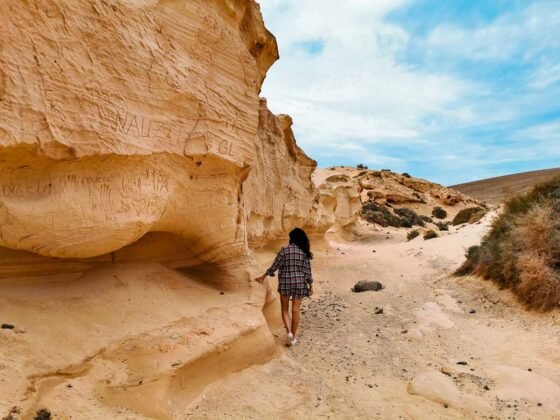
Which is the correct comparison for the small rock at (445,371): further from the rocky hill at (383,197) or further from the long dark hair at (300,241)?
the rocky hill at (383,197)

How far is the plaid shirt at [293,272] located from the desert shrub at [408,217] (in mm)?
17323

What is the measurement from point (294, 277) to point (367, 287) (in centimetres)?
297

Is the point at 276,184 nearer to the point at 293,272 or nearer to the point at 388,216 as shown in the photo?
the point at 293,272

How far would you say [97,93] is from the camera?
344 centimetres

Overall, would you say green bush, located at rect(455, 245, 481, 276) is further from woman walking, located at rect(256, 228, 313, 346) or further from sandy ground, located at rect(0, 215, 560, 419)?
woman walking, located at rect(256, 228, 313, 346)

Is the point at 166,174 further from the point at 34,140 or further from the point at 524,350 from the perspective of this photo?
the point at 524,350

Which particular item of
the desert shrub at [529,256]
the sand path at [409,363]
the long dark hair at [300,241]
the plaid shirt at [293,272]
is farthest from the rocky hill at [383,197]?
the plaid shirt at [293,272]

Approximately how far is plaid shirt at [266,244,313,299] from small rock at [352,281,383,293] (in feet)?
8.94

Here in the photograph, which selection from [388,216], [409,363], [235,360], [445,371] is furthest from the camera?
[388,216]

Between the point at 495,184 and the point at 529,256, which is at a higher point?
the point at 495,184

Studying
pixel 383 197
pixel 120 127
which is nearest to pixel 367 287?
pixel 120 127

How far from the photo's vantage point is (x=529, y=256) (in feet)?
20.3

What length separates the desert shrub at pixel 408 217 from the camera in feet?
73.1

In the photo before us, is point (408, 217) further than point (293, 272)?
Yes
